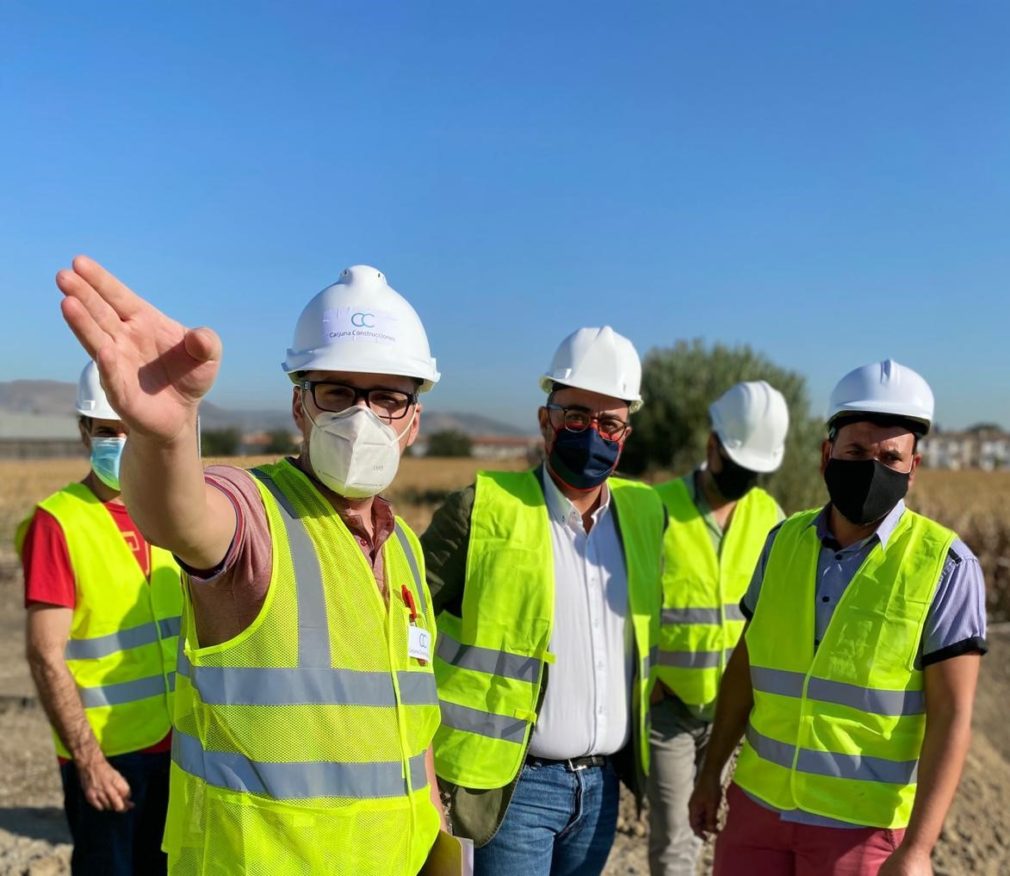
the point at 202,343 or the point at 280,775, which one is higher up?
the point at 202,343

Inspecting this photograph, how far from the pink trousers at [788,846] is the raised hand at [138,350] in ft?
7.64

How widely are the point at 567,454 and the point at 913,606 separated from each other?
4.02 feet

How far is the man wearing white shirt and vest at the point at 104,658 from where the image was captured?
317 cm

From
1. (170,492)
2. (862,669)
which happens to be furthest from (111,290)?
(862,669)

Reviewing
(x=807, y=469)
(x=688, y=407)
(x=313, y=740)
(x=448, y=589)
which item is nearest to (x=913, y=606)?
(x=448, y=589)

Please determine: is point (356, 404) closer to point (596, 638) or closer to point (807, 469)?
point (596, 638)

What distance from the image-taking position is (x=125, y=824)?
3219 millimetres

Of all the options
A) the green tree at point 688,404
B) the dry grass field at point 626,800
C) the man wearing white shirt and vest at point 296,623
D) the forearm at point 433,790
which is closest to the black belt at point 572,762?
the forearm at point 433,790

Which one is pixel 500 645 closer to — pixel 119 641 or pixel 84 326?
pixel 119 641

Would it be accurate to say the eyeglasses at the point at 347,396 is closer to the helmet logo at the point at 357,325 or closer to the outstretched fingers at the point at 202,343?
the helmet logo at the point at 357,325

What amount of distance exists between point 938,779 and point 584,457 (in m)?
1.47

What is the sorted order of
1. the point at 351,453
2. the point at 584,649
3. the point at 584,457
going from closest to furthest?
1. the point at 351,453
2. the point at 584,649
3. the point at 584,457

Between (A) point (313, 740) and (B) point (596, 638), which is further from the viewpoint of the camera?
(B) point (596, 638)

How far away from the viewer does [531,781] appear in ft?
9.48
